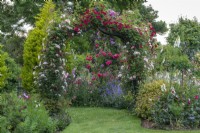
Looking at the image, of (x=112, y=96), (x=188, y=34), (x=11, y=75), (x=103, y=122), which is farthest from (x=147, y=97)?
(x=188, y=34)

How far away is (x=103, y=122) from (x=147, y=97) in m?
1.27

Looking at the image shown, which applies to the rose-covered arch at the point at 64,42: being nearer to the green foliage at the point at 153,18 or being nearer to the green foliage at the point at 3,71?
the green foliage at the point at 3,71

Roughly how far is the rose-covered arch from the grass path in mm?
1029

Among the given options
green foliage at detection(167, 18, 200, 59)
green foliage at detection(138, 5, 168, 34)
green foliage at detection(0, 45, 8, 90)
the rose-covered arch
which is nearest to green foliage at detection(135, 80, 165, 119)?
the rose-covered arch

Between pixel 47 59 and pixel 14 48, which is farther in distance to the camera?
pixel 14 48

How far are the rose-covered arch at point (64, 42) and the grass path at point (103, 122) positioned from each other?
3.37 feet

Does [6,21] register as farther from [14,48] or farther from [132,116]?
[132,116]

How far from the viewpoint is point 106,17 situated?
11.3 m

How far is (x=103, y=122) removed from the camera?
35.0ft

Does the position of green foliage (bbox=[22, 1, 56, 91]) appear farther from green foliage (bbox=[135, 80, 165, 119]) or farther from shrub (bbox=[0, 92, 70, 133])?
shrub (bbox=[0, 92, 70, 133])

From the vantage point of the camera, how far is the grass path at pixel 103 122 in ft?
31.4

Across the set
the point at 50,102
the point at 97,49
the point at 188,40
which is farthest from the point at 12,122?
the point at 188,40

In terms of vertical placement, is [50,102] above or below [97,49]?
below

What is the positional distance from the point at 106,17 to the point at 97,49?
6.64 metres
